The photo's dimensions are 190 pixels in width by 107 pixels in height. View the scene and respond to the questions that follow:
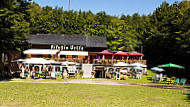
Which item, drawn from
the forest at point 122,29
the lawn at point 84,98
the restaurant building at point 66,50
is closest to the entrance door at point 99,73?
the restaurant building at point 66,50

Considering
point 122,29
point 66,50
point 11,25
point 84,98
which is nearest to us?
point 84,98

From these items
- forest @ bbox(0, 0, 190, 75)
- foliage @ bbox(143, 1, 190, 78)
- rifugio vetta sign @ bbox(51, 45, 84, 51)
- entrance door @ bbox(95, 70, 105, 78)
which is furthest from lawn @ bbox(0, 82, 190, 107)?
rifugio vetta sign @ bbox(51, 45, 84, 51)

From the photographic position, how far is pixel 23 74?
25.4 m

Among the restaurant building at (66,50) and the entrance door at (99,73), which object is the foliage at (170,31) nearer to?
the restaurant building at (66,50)

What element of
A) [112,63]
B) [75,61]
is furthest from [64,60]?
[112,63]

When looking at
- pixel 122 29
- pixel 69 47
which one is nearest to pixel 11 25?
pixel 69 47

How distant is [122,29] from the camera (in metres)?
51.0

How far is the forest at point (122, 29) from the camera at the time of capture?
2351 cm

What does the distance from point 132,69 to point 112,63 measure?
3.37 meters

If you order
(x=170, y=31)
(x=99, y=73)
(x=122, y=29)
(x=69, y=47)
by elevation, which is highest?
(x=122, y=29)

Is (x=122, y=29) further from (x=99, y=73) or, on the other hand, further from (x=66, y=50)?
(x=99, y=73)

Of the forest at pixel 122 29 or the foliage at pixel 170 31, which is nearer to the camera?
the forest at pixel 122 29

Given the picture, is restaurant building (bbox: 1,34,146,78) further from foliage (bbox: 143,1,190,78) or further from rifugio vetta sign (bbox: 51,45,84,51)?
foliage (bbox: 143,1,190,78)

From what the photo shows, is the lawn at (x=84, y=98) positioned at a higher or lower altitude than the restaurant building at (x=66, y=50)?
lower
